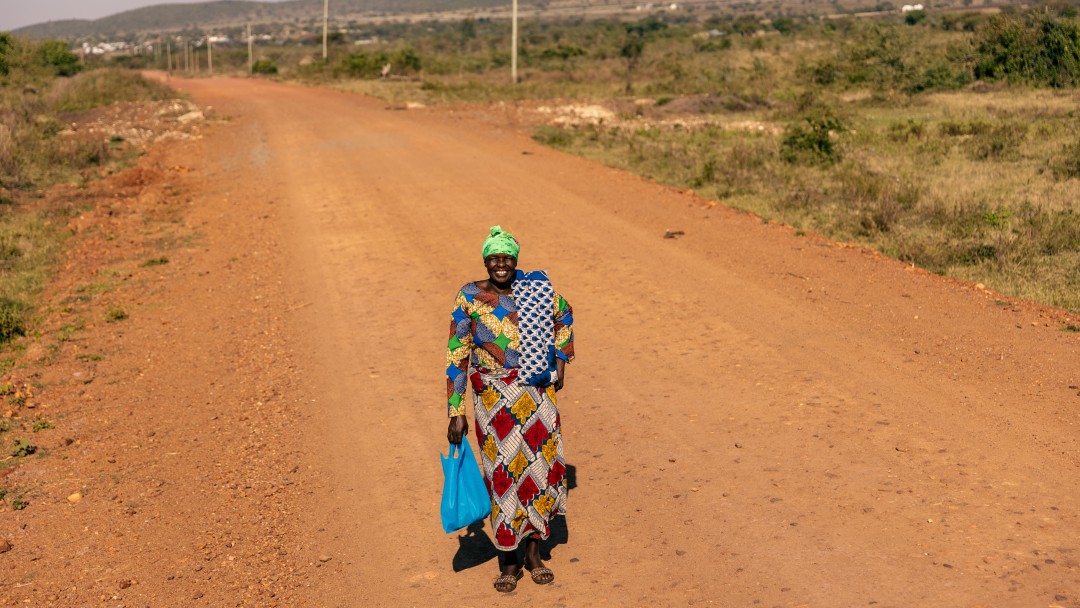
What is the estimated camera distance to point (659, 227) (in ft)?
41.7

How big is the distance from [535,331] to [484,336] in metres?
0.24

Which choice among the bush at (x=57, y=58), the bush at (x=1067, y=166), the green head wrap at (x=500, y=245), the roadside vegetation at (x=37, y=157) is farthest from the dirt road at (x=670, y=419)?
the bush at (x=57, y=58)

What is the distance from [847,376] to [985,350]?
127 centimetres

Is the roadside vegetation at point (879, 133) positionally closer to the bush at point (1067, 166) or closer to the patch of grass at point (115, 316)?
the bush at point (1067, 166)

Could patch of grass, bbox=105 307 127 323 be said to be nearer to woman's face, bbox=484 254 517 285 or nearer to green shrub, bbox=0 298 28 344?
green shrub, bbox=0 298 28 344

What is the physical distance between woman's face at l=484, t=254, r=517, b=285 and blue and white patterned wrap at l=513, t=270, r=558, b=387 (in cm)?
Result: 6

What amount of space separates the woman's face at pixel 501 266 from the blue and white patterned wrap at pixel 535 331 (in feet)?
0.20

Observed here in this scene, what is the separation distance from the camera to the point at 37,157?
1936cm

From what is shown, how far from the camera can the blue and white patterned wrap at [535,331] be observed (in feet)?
16.4

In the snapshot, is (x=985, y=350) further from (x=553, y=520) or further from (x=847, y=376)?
(x=553, y=520)

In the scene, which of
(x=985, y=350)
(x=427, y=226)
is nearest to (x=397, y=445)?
(x=985, y=350)

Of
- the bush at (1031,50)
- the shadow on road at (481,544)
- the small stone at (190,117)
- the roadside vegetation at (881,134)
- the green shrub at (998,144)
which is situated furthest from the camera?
the bush at (1031,50)

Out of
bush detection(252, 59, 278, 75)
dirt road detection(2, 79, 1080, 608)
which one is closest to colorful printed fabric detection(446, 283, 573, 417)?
dirt road detection(2, 79, 1080, 608)

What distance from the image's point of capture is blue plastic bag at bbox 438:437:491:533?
5012mm
